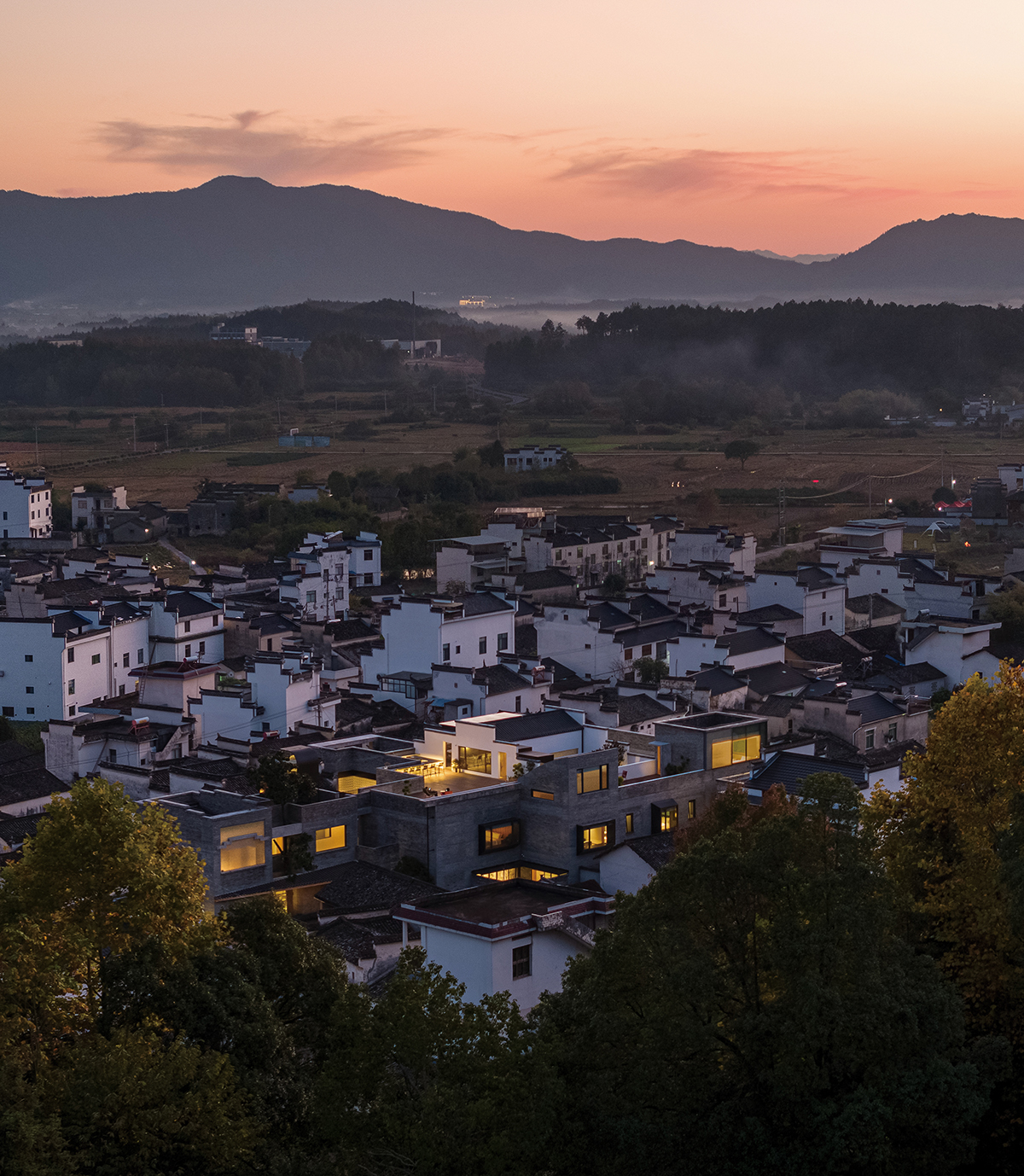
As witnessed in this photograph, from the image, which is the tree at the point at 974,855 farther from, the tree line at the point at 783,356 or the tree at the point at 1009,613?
the tree line at the point at 783,356

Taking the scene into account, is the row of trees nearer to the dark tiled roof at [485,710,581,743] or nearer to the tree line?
the dark tiled roof at [485,710,581,743]

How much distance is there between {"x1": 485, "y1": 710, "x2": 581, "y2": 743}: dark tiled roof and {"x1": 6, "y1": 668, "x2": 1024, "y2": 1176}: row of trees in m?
9.05

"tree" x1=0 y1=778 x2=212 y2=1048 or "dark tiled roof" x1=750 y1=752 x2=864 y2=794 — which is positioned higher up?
"tree" x1=0 y1=778 x2=212 y2=1048

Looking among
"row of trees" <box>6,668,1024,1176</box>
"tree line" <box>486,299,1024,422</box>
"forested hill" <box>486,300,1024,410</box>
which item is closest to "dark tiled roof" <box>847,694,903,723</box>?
"row of trees" <box>6,668,1024,1176</box>

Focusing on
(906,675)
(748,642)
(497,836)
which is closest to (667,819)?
(497,836)

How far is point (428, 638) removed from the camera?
2855 cm

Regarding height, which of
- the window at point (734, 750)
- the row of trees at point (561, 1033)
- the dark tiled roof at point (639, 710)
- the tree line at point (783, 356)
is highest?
the tree line at point (783, 356)

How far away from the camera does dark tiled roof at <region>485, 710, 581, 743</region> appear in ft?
65.9

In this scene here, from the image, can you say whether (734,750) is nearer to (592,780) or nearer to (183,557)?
(592,780)

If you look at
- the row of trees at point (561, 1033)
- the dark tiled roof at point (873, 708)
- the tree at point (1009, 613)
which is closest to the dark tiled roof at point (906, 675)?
the tree at point (1009, 613)

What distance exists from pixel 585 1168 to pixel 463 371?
416 ft

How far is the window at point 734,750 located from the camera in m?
19.7

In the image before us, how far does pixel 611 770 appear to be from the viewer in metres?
18.2

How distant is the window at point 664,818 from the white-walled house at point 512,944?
3940mm
